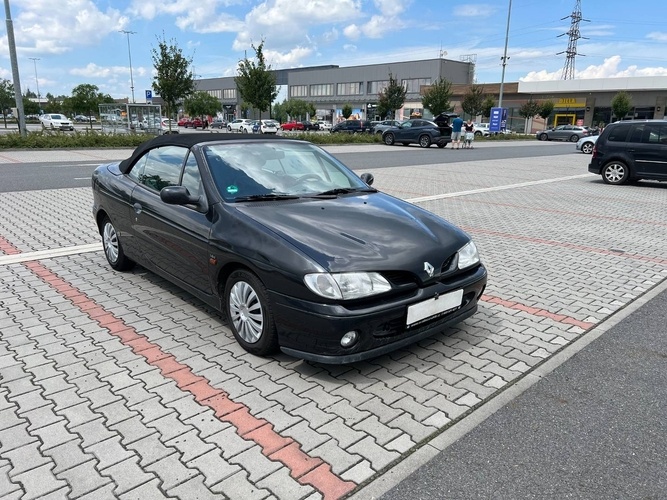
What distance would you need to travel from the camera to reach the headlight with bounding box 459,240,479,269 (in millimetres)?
3742

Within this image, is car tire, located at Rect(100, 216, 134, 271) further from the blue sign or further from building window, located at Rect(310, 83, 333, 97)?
building window, located at Rect(310, 83, 333, 97)

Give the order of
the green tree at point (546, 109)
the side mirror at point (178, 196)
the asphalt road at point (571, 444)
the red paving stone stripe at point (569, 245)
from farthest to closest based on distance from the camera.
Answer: the green tree at point (546, 109) < the red paving stone stripe at point (569, 245) < the side mirror at point (178, 196) < the asphalt road at point (571, 444)

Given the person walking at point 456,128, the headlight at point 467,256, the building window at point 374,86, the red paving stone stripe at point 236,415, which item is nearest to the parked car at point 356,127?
the person walking at point 456,128

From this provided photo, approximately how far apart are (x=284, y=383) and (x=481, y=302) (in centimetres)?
236

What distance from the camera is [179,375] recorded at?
11.1 feet

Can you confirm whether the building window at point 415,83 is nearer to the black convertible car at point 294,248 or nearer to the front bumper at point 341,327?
the black convertible car at point 294,248

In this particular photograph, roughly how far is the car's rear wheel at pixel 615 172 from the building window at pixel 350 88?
80.7 m

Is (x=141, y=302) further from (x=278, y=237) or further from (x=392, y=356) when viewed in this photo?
(x=392, y=356)

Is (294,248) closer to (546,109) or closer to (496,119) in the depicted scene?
(496,119)

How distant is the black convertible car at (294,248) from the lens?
→ 3.14 m

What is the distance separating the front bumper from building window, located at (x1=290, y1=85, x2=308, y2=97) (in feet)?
341

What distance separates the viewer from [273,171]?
14.1 ft

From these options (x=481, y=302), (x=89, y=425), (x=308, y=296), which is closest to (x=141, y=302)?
(x=89, y=425)

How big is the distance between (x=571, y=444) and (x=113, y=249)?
4644 millimetres
